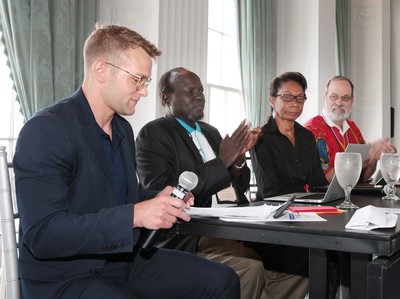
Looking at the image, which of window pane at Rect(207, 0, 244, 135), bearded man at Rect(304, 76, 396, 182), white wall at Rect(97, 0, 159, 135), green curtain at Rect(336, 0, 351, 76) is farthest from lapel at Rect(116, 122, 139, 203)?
green curtain at Rect(336, 0, 351, 76)

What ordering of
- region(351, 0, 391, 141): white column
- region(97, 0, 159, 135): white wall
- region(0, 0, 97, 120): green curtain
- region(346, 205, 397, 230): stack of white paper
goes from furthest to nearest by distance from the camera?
region(351, 0, 391, 141): white column → region(97, 0, 159, 135): white wall → region(0, 0, 97, 120): green curtain → region(346, 205, 397, 230): stack of white paper

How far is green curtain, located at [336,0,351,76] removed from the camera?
7.29m

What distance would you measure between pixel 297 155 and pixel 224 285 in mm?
1243

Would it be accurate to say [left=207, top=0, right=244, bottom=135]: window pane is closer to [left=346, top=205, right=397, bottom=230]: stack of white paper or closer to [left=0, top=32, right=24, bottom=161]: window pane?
[left=0, top=32, right=24, bottom=161]: window pane

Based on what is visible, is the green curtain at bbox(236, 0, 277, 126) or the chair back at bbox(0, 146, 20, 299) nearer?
the chair back at bbox(0, 146, 20, 299)

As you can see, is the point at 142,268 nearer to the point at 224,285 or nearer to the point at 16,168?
the point at 224,285

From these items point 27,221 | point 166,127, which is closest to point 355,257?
point 27,221

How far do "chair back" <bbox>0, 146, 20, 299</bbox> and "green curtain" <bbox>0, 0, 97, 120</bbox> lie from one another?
165 centimetres

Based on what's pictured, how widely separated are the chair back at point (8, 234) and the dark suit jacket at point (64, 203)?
2 cm

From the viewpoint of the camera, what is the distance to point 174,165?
2115 millimetres

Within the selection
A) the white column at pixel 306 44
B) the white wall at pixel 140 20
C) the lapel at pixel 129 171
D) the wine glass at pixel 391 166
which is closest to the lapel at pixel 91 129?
the lapel at pixel 129 171

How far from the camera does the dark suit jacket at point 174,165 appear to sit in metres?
1.89

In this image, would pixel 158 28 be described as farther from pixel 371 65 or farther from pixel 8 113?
pixel 371 65

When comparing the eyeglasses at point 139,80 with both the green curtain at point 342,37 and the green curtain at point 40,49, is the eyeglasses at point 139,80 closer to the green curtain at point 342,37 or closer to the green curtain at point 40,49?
the green curtain at point 40,49
